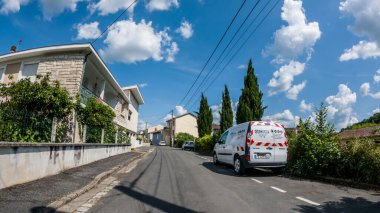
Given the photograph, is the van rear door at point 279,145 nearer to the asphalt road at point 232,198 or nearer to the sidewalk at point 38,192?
the asphalt road at point 232,198

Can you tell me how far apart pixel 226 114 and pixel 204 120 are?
12116 millimetres

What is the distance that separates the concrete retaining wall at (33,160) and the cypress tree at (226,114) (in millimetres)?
19976

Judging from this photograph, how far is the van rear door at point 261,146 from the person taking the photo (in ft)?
33.9

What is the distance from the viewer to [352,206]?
5688 millimetres

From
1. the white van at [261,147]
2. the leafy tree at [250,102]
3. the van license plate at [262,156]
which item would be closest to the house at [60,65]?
the white van at [261,147]

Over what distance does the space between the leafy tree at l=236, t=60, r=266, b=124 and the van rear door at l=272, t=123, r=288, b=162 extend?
11.7 meters

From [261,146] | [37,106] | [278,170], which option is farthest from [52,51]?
[278,170]

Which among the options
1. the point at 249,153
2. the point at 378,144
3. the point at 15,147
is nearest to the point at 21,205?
the point at 15,147

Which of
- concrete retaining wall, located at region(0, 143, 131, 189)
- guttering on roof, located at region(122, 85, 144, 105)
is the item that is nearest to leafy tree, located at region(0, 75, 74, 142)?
concrete retaining wall, located at region(0, 143, 131, 189)

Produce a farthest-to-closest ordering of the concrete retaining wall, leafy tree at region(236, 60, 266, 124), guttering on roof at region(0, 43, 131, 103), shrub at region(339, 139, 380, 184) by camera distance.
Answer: leafy tree at region(236, 60, 266, 124)
guttering on roof at region(0, 43, 131, 103)
shrub at region(339, 139, 380, 184)
the concrete retaining wall

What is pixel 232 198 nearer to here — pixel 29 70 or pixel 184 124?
pixel 29 70

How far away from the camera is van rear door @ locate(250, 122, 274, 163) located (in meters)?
10.3

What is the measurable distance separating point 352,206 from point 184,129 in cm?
7355

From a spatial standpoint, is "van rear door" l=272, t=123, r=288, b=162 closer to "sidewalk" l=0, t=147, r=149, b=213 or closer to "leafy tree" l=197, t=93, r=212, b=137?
"sidewalk" l=0, t=147, r=149, b=213
